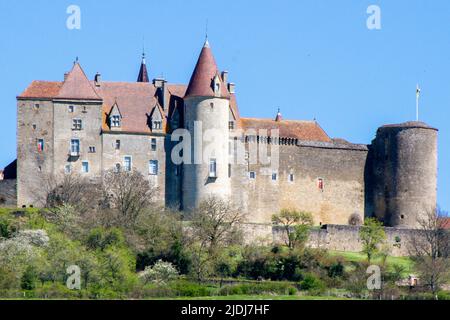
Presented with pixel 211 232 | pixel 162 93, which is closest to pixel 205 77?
pixel 162 93

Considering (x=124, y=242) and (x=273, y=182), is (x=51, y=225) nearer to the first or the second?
(x=124, y=242)

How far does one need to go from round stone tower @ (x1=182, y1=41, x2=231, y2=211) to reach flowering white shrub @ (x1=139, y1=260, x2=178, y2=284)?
294 inches

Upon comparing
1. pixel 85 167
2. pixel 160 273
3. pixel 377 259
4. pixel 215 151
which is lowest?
pixel 160 273

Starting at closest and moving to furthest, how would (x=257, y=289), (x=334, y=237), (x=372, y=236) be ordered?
(x=257, y=289)
(x=372, y=236)
(x=334, y=237)

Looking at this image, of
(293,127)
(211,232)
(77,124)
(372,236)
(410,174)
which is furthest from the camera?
(293,127)

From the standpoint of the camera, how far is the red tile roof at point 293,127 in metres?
76.4

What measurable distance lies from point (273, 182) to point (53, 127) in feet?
34.0

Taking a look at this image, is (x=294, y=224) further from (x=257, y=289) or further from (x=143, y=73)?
(x=143, y=73)

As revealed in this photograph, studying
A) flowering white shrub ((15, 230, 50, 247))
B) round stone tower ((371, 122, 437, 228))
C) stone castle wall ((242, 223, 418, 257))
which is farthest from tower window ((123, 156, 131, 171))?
round stone tower ((371, 122, 437, 228))

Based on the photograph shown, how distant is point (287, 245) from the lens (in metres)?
71.7

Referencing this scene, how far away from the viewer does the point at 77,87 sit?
73000 mm

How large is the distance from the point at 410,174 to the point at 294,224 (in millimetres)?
6287
